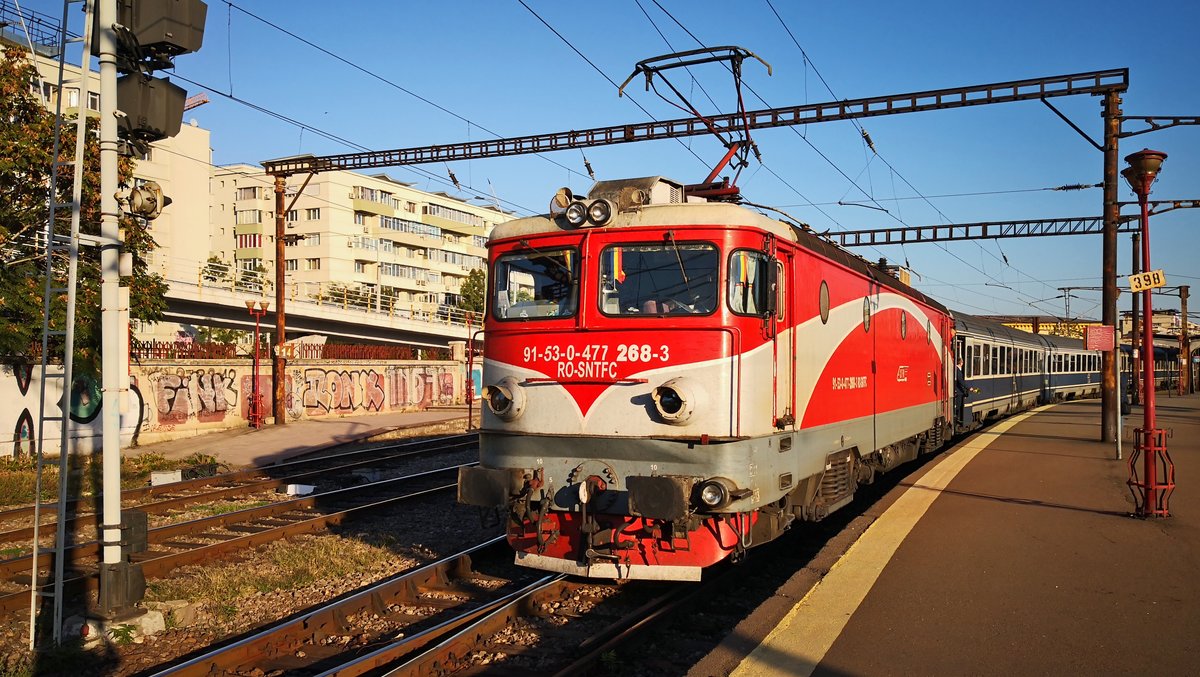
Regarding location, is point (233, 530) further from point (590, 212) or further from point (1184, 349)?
point (1184, 349)

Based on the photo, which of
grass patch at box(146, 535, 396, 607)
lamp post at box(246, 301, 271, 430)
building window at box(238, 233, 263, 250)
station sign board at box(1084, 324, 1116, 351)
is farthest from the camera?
building window at box(238, 233, 263, 250)

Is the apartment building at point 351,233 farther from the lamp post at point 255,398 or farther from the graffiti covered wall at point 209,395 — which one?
the lamp post at point 255,398

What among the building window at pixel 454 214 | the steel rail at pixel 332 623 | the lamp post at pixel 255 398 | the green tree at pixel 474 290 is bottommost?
the steel rail at pixel 332 623

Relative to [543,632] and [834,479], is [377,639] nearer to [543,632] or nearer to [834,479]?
[543,632]

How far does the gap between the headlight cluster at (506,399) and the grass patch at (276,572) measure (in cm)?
262

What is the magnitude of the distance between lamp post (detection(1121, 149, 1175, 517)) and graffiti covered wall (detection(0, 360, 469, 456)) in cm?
1512

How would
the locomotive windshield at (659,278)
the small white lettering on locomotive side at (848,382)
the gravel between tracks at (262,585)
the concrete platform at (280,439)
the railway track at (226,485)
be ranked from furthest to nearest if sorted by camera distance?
the concrete platform at (280,439), the railway track at (226,485), the small white lettering on locomotive side at (848,382), the locomotive windshield at (659,278), the gravel between tracks at (262,585)

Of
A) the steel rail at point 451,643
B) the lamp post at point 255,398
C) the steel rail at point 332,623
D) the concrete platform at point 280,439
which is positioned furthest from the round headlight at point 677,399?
the lamp post at point 255,398

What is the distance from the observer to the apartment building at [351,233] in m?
72.9

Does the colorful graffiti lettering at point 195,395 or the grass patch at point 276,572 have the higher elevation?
the colorful graffiti lettering at point 195,395

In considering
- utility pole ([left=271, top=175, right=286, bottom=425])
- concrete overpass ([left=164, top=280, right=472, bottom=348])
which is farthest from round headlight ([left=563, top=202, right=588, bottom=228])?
concrete overpass ([left=164, top=280, right=472, bottom=348])

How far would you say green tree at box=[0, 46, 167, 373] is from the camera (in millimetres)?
16438

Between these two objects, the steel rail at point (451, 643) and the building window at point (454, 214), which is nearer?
the steel rail at point (451, 643)

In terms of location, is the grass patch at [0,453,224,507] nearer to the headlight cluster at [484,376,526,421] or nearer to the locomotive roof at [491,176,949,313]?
the headlight cluster at [484,376,526,421]
